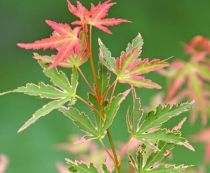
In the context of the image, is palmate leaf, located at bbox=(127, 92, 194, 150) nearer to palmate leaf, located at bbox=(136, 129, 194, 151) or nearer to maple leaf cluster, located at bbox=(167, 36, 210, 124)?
palmate leaf, located at bbox=(136, 129, 194, 151)

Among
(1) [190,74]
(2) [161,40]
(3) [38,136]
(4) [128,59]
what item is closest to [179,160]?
(3) [38,136]

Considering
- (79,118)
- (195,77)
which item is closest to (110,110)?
(79,118)

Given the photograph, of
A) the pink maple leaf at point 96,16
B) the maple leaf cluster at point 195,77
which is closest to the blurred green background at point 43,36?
the maple leaf cluster at point 195,77

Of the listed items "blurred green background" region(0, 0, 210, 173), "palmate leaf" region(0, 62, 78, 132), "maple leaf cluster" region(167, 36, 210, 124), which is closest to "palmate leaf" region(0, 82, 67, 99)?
"palmate leaf" region(0, 62, 78, 132)

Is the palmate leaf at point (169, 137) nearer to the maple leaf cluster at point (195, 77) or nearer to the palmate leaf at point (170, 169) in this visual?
the palmate leaf at point (170, 169)

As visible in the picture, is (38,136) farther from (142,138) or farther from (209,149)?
(142,138)

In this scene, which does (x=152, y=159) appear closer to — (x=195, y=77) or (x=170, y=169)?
(x=170, y=169)
